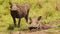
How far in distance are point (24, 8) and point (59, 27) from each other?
70.1 inches

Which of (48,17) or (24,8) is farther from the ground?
(24,8)

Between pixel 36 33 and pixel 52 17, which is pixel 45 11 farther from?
pixel 36 33

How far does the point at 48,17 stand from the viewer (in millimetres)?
11859

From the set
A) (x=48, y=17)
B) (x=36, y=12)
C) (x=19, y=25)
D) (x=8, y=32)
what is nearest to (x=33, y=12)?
(x=36, y=12)

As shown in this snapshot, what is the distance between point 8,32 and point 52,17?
11.2 feet

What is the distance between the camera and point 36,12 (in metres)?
12.5

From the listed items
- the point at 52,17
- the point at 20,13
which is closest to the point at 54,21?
the point at 52,17

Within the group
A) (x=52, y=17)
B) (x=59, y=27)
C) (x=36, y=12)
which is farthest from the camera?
(x=36, y=12)

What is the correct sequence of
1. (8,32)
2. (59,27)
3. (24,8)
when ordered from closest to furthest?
(8,32) → (59,27) → (24,8)

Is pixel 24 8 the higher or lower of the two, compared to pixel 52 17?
higher

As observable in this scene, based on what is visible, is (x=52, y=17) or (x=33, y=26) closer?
(x=33, y=26)

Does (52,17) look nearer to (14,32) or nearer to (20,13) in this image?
(20,13)

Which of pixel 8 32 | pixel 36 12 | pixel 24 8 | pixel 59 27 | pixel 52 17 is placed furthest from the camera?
pixel 36 12

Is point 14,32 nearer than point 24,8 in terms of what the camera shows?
Yes
